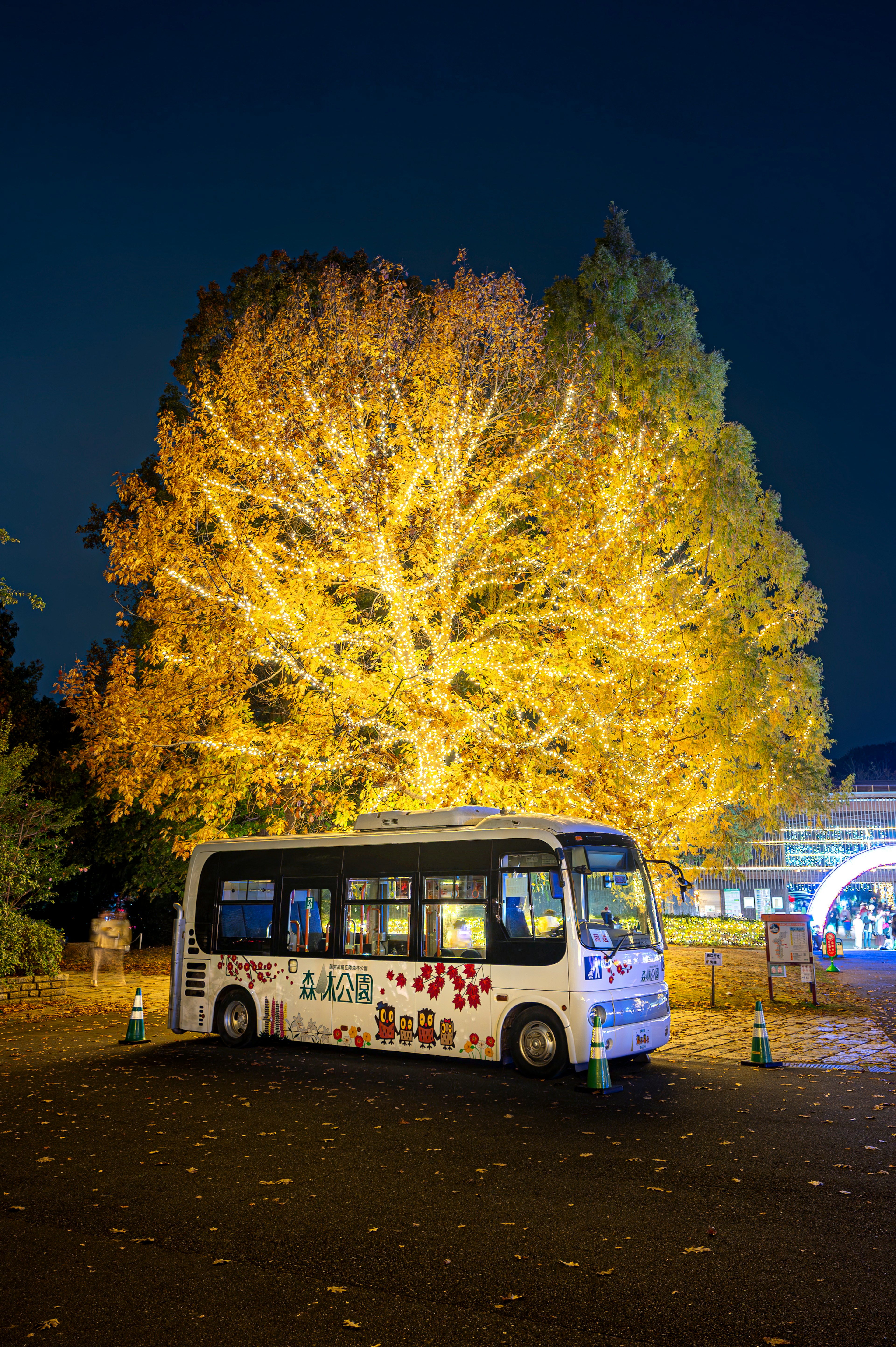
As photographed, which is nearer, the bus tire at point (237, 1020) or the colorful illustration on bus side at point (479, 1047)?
the colorful illustration on bus side at point (479, 1047)

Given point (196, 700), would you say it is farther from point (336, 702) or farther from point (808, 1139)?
point (808, 1139)

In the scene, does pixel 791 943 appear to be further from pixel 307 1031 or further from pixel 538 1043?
pixel 307 1031

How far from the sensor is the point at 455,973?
12.2 metres

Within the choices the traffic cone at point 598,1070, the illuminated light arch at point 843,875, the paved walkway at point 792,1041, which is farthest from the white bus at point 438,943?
the illuminated light arch at point 843,875

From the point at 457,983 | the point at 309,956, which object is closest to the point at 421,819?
the point at 457,983

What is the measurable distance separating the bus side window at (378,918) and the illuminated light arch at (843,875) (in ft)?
71.1

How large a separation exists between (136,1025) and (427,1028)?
4740 millimetres

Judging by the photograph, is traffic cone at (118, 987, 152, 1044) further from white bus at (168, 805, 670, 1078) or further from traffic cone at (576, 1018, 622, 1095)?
traffic cone at (576, 1018, 622, 1095)

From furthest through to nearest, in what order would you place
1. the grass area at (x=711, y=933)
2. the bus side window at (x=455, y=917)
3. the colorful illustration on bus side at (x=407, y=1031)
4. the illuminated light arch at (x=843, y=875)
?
the grass area at (x=711, y=933), the illuminated light arch at (x=843, y=875), the colorful illustration on bus side at (x=407, y=1031), the bus side window at (x=455, y=917)

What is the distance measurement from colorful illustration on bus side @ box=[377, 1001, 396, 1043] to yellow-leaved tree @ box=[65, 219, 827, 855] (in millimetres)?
5352

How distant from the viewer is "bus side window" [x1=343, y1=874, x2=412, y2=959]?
1298 centimetres

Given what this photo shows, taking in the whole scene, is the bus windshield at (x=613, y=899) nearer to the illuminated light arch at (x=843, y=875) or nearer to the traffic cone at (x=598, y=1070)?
the traffic cone at (x=598, y=1070)

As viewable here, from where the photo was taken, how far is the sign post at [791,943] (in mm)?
16719

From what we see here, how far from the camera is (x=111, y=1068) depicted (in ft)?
40.0
